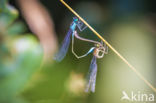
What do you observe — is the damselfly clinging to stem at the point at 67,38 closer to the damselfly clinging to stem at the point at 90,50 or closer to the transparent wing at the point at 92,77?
the damselfly clinging to stem at the point at 90,50

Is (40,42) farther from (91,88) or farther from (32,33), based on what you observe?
(91,88)

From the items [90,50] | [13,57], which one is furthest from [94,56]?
[13,57]

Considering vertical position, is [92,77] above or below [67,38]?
below

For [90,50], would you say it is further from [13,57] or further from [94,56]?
[13,57]

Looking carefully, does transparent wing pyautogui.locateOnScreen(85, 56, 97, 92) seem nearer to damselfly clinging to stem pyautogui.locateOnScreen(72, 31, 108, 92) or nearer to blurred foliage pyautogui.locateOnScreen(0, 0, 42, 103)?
damselfly clinging to stem pyautogui.locateOnScreen(72, 31, 108, 92)

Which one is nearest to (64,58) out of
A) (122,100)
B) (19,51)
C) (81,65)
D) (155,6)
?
(81,65)

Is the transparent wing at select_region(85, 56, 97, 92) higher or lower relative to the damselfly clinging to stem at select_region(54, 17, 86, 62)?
lower

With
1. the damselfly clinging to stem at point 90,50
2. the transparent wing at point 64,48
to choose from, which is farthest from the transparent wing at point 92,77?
the transparent wing at point 64,48

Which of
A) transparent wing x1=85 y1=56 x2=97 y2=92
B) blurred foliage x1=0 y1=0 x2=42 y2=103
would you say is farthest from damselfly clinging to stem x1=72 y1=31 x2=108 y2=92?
blurred foliage x1=0 y1=0 x2=42 y2=103
